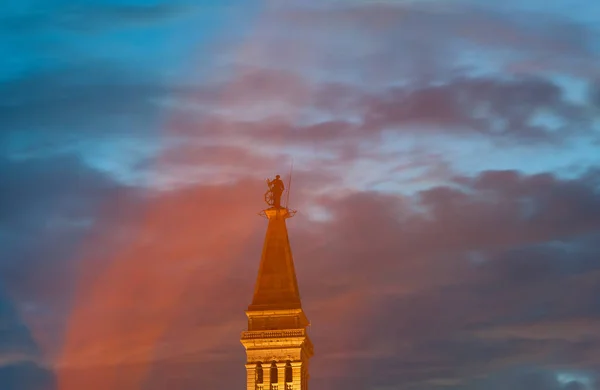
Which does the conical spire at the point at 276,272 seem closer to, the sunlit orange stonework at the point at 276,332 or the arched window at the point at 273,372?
the sunlit orange stonework at the point at 276,332

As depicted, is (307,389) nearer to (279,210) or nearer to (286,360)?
(286,360)

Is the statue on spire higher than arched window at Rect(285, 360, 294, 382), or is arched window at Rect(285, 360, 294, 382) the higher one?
the statue on spire

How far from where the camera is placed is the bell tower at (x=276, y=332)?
5807 inches

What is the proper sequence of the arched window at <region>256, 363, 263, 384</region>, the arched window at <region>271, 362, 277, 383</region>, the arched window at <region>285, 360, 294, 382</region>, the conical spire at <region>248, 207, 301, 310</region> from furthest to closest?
the conical spire at <region>248, 207, 301, 310</region>
the arched window at <region>256, 363, 263, 384</region>
the arched window at <region>271, 362, 277, 383</region>
the arched window at <region>285, 360, 294, 382</region>

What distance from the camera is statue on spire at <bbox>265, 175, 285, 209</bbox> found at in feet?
505

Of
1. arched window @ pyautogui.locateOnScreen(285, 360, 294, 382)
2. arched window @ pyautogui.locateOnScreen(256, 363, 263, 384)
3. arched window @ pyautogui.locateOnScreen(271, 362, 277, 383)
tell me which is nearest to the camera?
arched window @ pyautogui.locateOnScreen(285, 360, 294, 382)

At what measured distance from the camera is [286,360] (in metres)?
148

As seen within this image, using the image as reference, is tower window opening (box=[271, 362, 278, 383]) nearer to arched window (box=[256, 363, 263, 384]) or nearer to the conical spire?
arched window (box=[256, 363, 263, 384])

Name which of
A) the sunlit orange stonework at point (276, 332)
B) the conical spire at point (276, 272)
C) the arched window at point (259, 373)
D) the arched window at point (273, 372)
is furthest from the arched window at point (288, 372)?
the conical spire at point (276, 272)

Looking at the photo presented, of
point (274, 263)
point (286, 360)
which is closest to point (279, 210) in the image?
point (274, 263)

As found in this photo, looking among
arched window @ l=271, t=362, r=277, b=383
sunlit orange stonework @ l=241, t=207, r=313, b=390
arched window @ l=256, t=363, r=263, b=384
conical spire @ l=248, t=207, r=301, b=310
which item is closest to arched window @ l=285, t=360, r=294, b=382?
sunlit orange stonework @ l=241, t=207, r=313, b=390

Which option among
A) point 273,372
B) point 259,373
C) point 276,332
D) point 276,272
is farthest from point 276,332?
point 276,272

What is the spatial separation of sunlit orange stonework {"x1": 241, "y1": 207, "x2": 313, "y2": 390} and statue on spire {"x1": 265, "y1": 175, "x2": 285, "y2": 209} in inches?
186

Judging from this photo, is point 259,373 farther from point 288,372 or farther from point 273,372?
point 288,372
